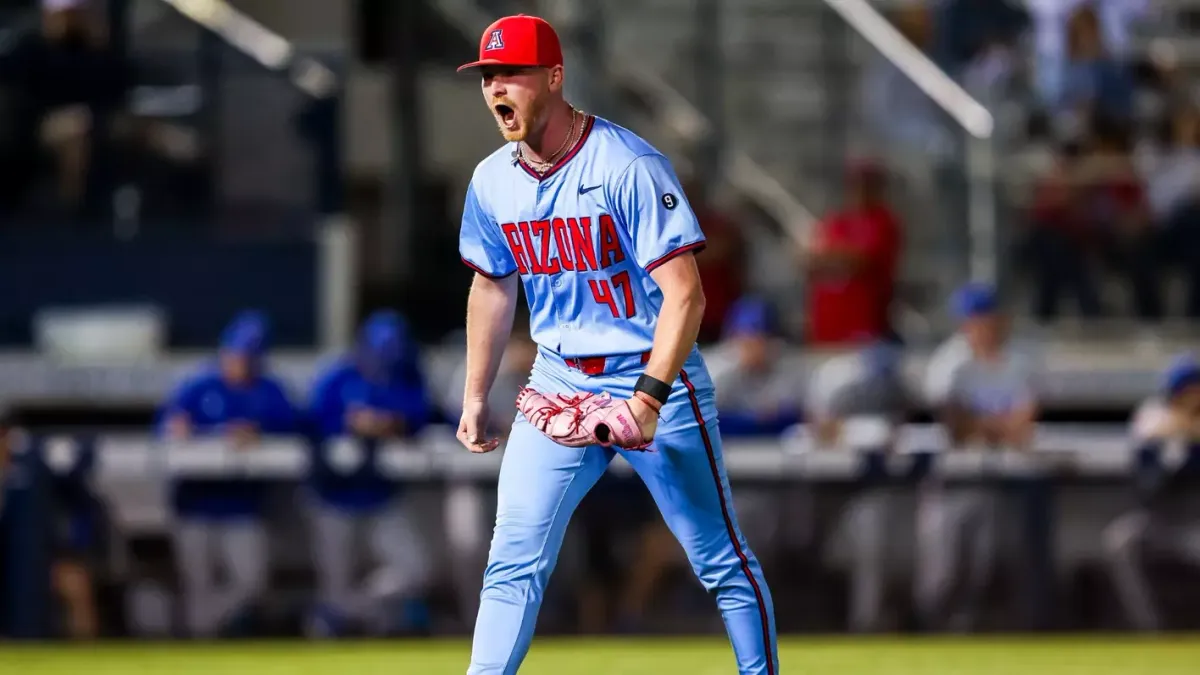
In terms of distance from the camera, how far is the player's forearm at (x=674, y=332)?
A: 5051 mm

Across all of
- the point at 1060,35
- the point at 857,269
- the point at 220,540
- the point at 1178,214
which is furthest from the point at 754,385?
the point at 1060,35

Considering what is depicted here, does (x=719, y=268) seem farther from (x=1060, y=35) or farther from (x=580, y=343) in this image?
(x=580, y=343)

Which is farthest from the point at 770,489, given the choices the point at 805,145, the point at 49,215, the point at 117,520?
the point at 49,215

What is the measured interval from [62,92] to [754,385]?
4840mm

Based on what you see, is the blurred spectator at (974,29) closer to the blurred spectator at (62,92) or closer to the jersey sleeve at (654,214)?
the blurred spectator at (62,92)

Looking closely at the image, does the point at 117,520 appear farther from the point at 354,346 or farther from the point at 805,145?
the point at 805,145

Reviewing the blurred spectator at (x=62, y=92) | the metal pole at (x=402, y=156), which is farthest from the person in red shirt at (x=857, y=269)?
the blurred spectator at (x=62, y=92)

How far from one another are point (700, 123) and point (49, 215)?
452 cm

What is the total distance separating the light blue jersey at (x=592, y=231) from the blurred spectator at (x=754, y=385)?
562 centimetres

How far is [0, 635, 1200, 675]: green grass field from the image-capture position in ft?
29.2

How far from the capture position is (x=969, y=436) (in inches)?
420

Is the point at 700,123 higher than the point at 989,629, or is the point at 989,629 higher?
the point at 700,123

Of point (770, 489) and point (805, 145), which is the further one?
point (805, 145)

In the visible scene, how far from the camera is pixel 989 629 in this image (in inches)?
405
